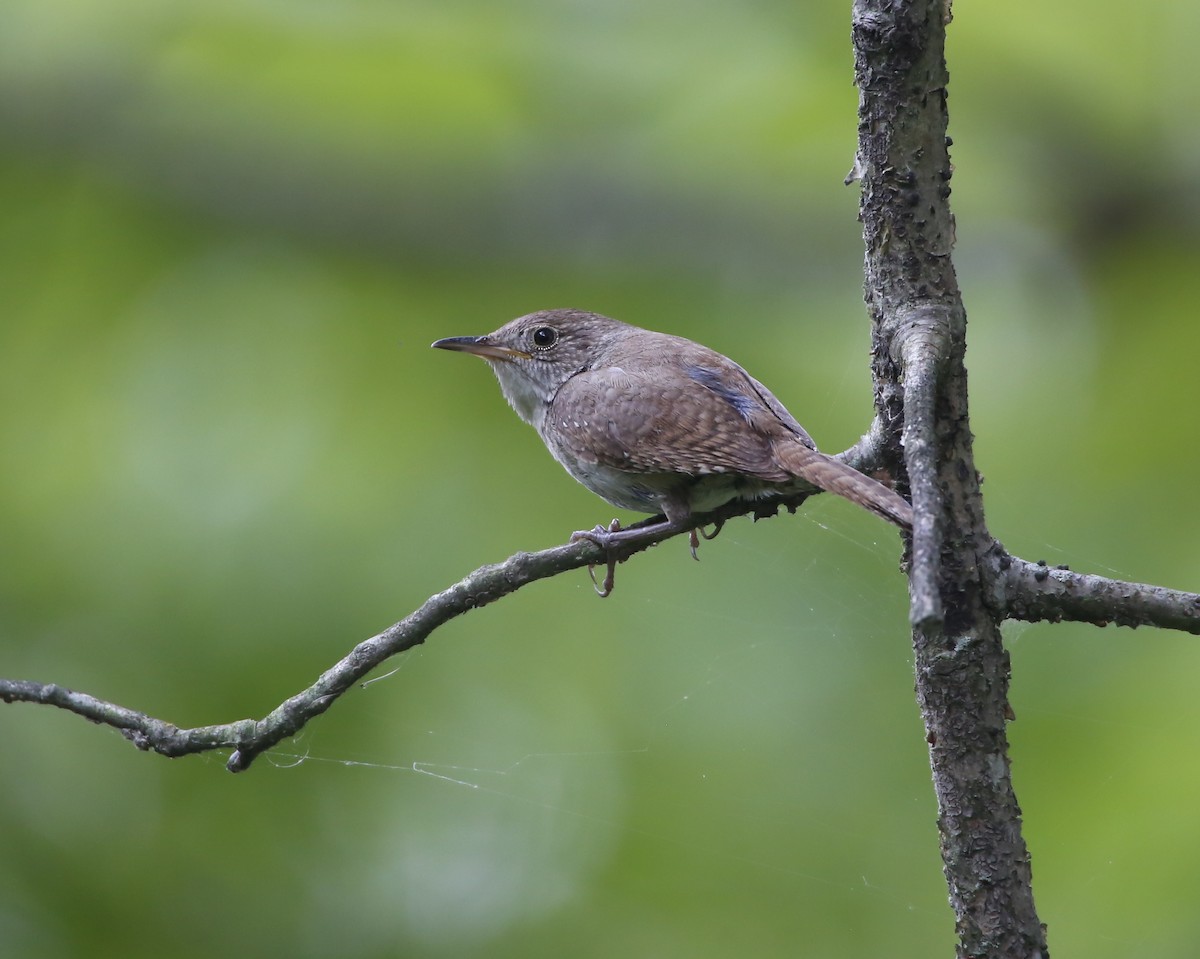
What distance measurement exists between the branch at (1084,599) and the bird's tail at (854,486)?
0.16 metres

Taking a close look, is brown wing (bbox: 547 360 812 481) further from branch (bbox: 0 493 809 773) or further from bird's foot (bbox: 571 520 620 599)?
branch (bbox: 0 493 809 773)

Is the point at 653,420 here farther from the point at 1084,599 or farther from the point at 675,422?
the point at 1084,599

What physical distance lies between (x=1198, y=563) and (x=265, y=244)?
3.06 meters

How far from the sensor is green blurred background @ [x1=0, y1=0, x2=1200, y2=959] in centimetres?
308

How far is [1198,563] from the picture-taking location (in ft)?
9.48

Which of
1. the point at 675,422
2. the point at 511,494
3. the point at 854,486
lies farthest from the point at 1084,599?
the point at 511,494

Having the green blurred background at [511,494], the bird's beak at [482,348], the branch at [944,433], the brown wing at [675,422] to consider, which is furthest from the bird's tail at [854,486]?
the bird's beak at [482,348]

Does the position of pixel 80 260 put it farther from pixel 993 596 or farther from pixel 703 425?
pixel 993 596

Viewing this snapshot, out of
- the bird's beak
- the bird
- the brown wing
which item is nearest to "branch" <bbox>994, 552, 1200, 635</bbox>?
the bird

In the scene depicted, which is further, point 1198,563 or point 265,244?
point 265,244

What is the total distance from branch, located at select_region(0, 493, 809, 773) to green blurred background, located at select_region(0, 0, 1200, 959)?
4.18ft

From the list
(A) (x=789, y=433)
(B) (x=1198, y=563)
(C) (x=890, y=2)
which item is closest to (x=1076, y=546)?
(B) (x=1198, y=563)

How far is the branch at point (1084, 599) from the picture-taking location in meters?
1.52

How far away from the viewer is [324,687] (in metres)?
1.75
